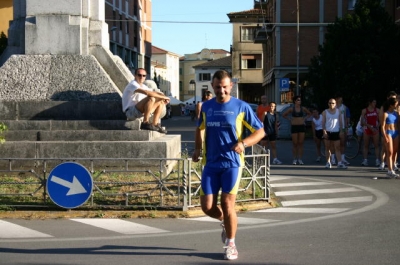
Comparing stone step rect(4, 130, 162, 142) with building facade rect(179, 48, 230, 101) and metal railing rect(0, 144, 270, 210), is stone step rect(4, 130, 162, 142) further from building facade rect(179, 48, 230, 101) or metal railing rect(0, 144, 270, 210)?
building facade rect(179, 48, 230, 101)

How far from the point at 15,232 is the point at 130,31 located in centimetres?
6500

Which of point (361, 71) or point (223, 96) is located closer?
point (223, 96)

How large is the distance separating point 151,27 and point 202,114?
83.0 metres

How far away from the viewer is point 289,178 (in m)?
17.3

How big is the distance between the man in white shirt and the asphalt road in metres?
2.90

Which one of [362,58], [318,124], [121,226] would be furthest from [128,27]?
[121,226]

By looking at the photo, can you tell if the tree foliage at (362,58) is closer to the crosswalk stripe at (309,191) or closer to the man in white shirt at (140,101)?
the crosswalk stripe at (309,191)

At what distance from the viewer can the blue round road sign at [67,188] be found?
11180 mm

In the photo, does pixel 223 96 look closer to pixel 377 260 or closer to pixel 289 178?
pixel 377 260

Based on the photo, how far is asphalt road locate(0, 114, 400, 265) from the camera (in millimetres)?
8023

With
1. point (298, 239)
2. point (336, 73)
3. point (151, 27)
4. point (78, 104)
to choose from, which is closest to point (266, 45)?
point (151, 27)

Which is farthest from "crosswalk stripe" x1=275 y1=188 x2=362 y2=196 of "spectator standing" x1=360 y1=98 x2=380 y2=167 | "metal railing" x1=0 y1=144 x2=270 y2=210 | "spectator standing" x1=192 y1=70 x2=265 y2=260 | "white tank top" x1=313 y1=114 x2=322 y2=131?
"white tank top" x1=313 y1=114 x2=322 y2=131

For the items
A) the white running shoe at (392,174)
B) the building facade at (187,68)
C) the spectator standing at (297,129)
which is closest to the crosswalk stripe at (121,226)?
the white running shoe at (392,174)

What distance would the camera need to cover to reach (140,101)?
14.1 metres
